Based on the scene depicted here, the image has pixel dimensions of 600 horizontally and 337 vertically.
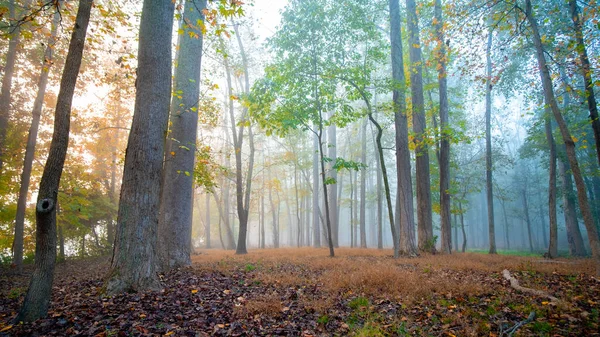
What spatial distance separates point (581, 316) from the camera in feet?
12.6

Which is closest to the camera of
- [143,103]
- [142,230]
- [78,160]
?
[142,230]

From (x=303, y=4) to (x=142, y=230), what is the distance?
11.2m

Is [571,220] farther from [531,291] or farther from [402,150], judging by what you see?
[531,291]

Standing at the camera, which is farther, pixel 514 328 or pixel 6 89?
pixel 6 89

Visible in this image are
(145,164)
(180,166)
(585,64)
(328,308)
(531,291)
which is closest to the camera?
(328,308)

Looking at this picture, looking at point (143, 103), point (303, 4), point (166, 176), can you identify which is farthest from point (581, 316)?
point (303, 4)

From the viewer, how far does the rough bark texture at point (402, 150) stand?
11.4m

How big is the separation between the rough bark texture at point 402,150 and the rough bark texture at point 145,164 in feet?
26.9

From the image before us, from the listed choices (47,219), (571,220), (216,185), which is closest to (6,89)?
(216,185)

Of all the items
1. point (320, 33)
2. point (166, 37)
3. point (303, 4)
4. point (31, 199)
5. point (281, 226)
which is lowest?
point (281, 226)

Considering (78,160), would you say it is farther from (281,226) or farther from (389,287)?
(281,226)

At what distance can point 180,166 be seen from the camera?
335 inches

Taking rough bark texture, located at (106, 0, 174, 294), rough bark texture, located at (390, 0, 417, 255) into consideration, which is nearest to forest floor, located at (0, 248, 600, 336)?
rough bark texture, located at (106, 0, 174, 294)

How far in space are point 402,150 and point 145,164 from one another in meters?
9.87
